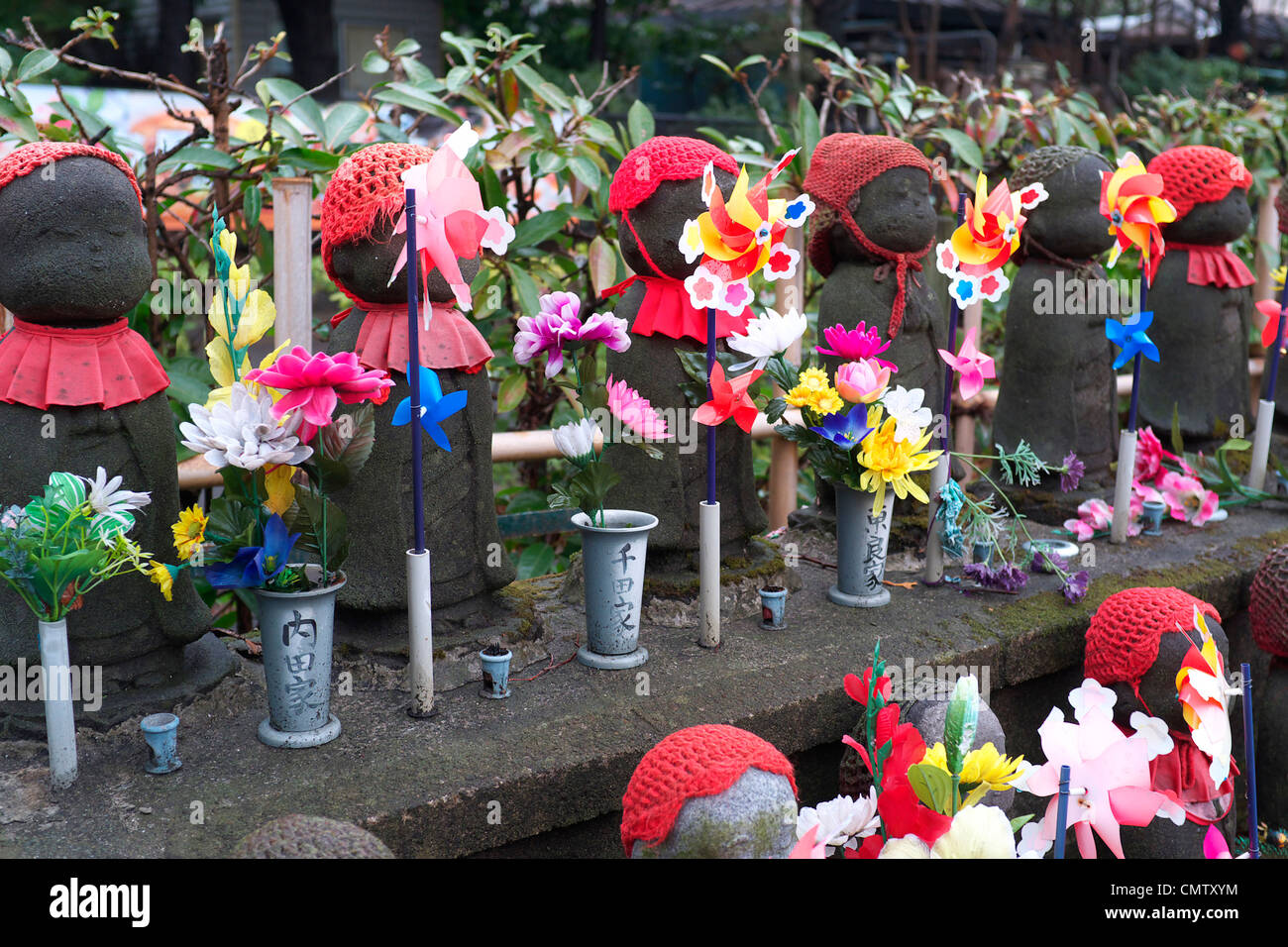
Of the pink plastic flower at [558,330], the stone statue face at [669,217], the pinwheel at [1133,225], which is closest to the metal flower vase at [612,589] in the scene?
the pink plastic flower at [558,330]

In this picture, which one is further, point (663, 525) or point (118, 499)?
point (663, 525)

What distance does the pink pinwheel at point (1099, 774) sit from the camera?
171cm

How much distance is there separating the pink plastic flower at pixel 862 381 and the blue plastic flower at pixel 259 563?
48.4 inches

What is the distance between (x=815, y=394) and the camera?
2453 mm

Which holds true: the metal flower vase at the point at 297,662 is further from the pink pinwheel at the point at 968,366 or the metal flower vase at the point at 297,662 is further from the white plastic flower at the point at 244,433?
the pink pinwheel at the point at 968,366

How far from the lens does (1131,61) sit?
14609 millimetres

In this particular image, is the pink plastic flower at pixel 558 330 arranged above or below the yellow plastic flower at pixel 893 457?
above

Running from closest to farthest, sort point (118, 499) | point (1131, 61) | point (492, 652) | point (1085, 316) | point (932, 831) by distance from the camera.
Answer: point (932, 831) < point (118, 499) < point (492, 652) < point (1085, 316) < point (1131, 61)

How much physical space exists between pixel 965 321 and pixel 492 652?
2434mm

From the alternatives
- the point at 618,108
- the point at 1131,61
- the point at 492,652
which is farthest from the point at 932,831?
the point at 1131,61

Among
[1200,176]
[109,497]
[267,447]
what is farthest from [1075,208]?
[109,497]

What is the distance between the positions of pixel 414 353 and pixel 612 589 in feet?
2.17

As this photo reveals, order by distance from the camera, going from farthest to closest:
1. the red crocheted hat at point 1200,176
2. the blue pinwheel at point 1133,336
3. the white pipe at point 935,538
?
the red crocheted hat at point 1200,176 → the blue pinwheel at point 1133,336 → the white pipe at point 935,538
